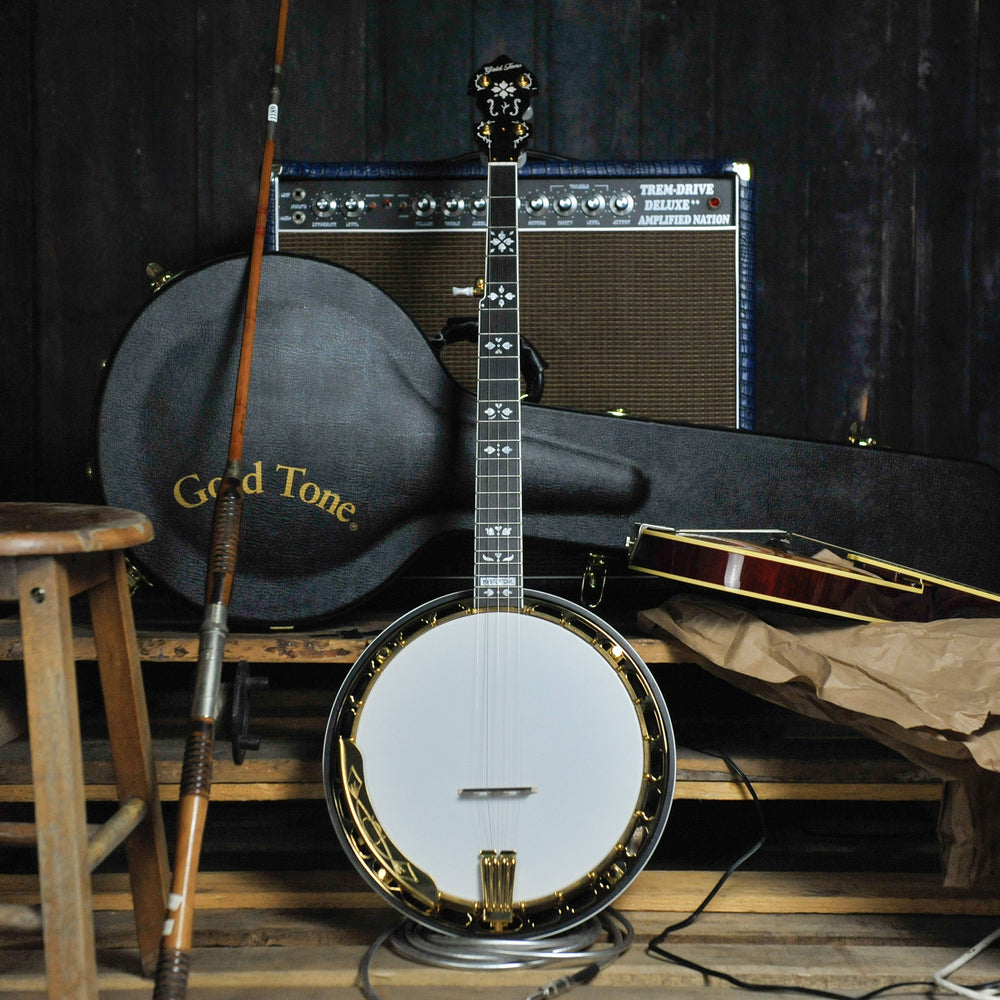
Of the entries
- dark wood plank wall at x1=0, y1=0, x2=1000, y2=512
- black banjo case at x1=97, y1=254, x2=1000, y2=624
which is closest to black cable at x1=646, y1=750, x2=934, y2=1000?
black banjo case at x1=97, y1=254, x2=1000, y2=624

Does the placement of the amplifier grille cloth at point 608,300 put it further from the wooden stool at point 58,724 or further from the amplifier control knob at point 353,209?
the wooden stool at point 58,724

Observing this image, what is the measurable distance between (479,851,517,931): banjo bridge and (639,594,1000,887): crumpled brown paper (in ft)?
1.05

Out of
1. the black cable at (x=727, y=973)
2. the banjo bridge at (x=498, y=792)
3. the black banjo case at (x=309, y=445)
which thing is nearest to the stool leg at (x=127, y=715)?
the black banjo case at (x=309, y=445)

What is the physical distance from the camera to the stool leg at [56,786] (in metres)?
0.76

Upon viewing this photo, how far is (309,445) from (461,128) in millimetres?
958

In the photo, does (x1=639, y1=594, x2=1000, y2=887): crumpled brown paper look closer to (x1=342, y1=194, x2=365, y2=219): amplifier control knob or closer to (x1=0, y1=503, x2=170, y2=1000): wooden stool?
(x1=0, y1=503, x2=170, y2=1000): wooden stool

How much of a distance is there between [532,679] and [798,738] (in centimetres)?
45

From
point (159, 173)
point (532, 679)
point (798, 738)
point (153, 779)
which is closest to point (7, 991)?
point (153, 779)

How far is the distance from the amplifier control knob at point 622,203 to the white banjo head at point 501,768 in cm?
70

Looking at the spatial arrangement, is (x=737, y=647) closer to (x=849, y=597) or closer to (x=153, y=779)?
(x=849, y=597)

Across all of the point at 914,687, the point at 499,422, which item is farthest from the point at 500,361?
the point at 914,687

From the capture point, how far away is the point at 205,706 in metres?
0.85

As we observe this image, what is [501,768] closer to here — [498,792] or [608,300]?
[498,792]

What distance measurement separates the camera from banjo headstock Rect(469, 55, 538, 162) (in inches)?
48.6
